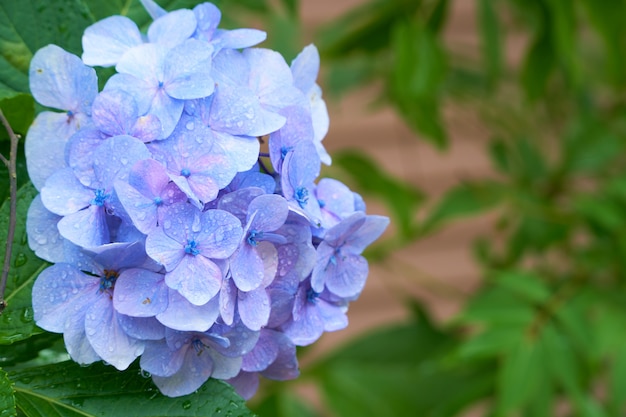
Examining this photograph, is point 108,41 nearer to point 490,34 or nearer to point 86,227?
point 86,227

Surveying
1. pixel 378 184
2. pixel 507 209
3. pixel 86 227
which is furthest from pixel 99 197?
pixel 507 209

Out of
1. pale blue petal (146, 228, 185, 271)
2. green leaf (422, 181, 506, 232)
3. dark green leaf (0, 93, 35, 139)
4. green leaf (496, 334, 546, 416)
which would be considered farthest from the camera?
green leaf (422, 181, 506, 232)

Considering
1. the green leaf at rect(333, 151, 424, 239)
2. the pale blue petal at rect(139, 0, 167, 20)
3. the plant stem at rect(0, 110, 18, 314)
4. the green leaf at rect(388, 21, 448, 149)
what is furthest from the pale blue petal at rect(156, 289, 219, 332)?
the green leaf at rect(333, 151, 424, 239)

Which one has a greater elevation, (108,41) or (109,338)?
(108,41)

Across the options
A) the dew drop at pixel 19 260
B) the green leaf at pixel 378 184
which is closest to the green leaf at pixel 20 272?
the dew drop at pixel 19 260

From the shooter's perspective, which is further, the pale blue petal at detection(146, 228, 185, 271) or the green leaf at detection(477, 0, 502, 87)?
the green leaf at detection(477, 0, 502, 87)

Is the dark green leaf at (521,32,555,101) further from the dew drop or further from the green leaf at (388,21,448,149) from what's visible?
the dew drop

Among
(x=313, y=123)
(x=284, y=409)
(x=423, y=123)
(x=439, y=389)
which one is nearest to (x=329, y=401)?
(x=284, y=409)
